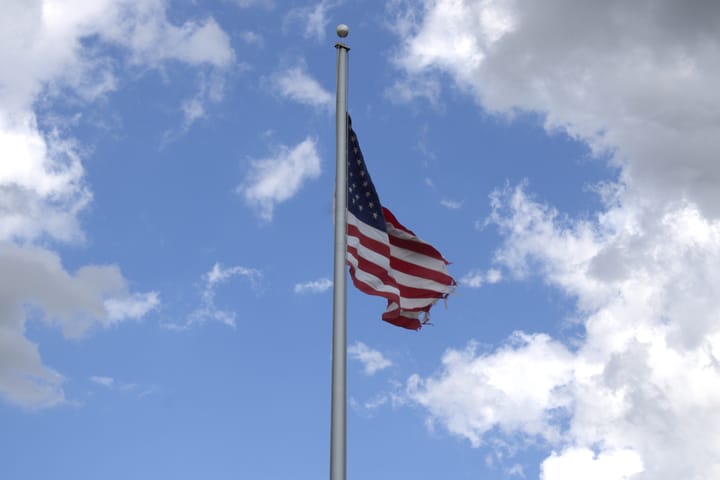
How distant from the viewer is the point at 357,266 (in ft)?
70.9

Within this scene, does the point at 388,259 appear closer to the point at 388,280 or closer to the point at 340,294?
the point at 388,280

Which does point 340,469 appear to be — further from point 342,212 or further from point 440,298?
point 440,298

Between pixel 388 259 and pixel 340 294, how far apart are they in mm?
3497

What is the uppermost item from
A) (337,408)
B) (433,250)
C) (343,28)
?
(343,28)

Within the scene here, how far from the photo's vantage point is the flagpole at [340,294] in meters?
17.9

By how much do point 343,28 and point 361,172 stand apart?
123 inches

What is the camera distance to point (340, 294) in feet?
63.3

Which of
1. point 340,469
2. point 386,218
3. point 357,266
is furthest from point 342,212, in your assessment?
point 340,469

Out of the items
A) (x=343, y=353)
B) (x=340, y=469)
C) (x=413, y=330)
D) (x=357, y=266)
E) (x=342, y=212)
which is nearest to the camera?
(x=340, y=469)

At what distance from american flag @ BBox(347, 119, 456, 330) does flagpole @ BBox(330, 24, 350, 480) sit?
1.12 m

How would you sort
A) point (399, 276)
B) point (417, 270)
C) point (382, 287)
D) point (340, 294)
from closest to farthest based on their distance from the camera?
1. point (340, 294)
2. point (382, 287)
3. point (399, 276)
4. point (417, 270)

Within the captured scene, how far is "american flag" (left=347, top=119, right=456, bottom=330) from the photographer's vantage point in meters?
21.9

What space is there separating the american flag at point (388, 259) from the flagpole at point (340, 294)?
3.68ft

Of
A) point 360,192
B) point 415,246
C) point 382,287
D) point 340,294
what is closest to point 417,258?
point 415,246
